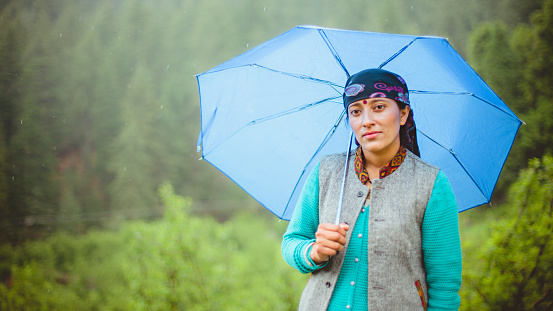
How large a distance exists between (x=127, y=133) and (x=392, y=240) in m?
18.5

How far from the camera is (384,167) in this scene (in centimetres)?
100

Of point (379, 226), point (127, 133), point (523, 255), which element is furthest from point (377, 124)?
point (127, 133)

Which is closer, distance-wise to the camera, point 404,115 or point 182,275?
point 404,115

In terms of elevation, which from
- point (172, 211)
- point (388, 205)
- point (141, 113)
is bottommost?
point (388, 205)

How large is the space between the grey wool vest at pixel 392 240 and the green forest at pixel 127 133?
5.13m

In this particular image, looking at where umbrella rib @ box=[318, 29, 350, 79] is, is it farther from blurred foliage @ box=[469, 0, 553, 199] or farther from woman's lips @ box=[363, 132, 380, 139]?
blurred foliage @ box=[469, 0, 553, 199]

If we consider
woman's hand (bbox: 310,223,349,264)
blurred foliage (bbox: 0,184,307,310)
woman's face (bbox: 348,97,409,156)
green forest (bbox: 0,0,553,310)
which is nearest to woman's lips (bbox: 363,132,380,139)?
woman's face (bbox: 348,97,409,156)

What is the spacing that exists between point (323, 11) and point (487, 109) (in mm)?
18046

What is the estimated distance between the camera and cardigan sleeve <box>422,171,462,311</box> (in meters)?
0.90

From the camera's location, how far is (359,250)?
95 cm

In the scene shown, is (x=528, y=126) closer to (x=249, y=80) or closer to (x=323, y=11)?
(x=249, y=80)

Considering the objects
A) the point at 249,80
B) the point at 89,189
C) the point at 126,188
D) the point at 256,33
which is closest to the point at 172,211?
the point at 249,80

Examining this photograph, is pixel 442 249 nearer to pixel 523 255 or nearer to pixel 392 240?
pixel 392 240

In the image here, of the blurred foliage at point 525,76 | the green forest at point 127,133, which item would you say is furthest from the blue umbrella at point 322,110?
the green forest at point 127,133
